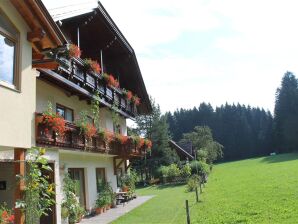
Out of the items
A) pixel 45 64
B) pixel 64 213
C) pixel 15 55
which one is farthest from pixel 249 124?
pixel 15 55

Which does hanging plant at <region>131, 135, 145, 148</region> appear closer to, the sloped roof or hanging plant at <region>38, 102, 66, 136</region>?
the sloped roof

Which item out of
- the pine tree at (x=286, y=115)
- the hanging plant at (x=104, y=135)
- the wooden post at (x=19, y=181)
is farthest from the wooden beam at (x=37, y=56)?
the pine tree at (x=286, y=115)

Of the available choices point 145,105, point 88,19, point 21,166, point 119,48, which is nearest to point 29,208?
point 21,166

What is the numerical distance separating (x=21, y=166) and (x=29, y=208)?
0.96 m

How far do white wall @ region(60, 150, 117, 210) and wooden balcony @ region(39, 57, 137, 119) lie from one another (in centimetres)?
273

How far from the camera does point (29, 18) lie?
33.0 ft

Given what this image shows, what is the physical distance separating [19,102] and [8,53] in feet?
3.71

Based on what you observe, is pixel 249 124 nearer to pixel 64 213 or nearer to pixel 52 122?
pixel 64 213

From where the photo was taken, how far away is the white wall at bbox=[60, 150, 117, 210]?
700 inches

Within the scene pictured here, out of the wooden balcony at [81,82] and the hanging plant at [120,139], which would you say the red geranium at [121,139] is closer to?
the hanging plant at [120,139]

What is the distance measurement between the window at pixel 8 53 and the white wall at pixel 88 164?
782 centimetres

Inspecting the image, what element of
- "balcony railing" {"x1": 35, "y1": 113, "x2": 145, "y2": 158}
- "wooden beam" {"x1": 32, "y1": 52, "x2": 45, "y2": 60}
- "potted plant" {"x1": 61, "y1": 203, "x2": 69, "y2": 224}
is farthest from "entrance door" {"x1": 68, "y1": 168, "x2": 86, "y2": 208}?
"wooden beam" {"x1": 32, "y1": 52, "x2": 45, "y2": 60}

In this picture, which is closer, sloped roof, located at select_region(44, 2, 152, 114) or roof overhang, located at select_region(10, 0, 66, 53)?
roof overhang, located at select_region(10, 0, 66, 53)

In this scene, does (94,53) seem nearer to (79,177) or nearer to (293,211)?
(79,177)
